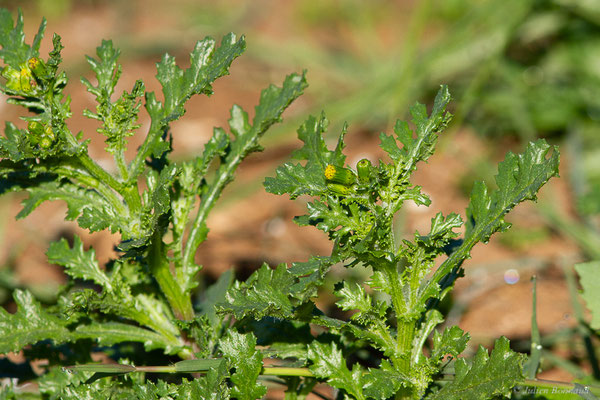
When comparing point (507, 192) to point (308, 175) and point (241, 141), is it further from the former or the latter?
point (241, 141)

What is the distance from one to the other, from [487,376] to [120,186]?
80 centimetres

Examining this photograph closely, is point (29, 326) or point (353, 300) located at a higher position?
point (353, 300)

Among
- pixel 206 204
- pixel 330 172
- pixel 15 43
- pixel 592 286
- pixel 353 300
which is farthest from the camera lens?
pixel 592 286

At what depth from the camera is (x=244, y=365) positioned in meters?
1.28

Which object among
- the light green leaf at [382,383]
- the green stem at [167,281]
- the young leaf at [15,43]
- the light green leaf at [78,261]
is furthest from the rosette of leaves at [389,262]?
the young leaf at [15,43]

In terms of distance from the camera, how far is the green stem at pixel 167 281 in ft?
4.55

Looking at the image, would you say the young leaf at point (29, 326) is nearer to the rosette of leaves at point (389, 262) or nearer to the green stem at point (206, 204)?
the green stem at point (206, 204)

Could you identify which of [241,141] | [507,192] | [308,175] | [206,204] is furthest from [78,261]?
[507,192]

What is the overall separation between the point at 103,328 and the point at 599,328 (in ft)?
3.69

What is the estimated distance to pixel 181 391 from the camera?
126cm

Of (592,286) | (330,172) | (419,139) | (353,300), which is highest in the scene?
(592,286)

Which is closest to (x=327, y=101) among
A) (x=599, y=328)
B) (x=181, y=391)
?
(x=599, y=328)

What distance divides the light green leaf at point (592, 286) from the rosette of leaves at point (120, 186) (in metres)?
0.83

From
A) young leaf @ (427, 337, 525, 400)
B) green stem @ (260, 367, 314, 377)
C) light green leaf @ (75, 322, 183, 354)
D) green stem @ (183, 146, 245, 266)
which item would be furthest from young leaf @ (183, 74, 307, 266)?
young leaf @ (427, 337, 525, 400)
